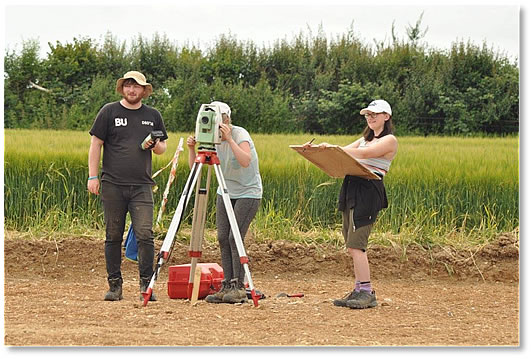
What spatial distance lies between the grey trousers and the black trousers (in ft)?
1.47

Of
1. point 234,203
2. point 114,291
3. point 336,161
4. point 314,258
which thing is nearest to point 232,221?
point 234,203

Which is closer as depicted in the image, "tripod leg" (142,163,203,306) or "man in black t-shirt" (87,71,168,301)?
"tripod leg" (142,163,203,306)

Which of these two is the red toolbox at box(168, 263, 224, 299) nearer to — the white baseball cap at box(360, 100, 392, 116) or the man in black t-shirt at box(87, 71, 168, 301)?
the man in black t-shirt at box(87, 71, 168, 301)

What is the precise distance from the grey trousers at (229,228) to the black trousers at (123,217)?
1.47ft

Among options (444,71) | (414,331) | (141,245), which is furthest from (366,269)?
(444,71)

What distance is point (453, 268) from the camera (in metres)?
7.18

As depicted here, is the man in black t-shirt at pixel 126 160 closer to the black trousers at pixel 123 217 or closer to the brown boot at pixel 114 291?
the black trousers at pixel 123 217

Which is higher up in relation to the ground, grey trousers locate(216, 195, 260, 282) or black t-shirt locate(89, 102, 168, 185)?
black t-shirt locate(89, 102, 168, 185)

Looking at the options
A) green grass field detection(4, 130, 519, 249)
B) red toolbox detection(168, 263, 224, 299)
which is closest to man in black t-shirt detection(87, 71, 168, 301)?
red toolbox detection(168, 263, 224, 299)

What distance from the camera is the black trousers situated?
550 cm

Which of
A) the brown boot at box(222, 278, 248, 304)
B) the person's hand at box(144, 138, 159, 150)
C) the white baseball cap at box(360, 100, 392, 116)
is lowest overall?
the brown boot at box(222, 278, 248, 304)

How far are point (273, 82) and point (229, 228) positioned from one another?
5.45m

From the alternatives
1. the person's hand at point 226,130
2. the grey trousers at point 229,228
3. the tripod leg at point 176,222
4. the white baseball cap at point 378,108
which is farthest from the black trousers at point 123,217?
the white baseball cap at point 378,108

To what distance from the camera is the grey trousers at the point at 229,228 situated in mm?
5395
